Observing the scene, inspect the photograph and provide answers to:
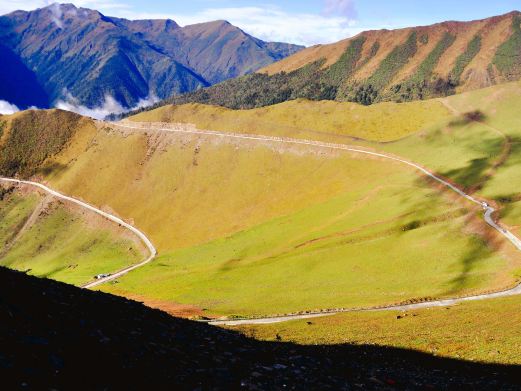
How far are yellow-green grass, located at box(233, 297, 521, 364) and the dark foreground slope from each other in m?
2.90

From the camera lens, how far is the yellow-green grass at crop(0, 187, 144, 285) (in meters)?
151

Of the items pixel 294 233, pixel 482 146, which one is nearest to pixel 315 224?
pixel 294 233

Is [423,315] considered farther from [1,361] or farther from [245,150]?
[245,150]

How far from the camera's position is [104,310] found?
81.0 ft

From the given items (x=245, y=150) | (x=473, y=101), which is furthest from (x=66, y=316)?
(x=473, y=101)

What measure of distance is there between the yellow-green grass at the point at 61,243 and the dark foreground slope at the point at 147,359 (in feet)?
388

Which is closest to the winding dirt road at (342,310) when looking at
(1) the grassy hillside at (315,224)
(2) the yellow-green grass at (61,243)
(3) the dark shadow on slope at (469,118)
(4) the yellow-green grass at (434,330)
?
(1) the grassy hillside at (315,224)

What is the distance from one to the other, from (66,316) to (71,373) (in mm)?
5837

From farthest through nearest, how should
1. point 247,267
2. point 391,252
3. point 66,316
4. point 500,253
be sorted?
point 247,267
point 391,252
point 500,253
point 66,316

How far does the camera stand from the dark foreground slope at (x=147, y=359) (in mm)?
14344

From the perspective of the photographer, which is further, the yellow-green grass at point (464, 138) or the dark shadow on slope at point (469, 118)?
the dark shadow on slope at point (469, 118)

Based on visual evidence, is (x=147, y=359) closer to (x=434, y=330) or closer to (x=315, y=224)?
(x=434, y=330)

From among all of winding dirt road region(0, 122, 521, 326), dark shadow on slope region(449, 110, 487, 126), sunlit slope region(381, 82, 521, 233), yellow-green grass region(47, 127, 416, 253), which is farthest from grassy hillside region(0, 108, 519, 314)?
dark shadow on slope region(449, 110, 487, 126)

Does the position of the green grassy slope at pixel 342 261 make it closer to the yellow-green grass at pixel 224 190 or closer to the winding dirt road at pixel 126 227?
the winding dirt road at pixel 126 227
